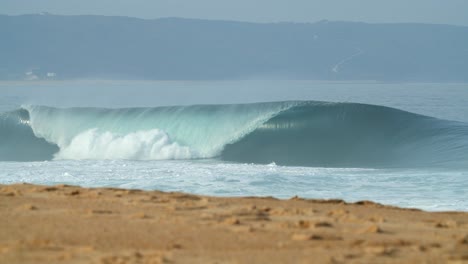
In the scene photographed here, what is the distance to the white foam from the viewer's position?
20.4m

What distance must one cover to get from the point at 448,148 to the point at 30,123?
469 inches

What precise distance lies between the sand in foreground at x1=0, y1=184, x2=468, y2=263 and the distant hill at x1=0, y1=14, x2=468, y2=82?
82.4 m

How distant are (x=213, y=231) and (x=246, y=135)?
15.6 m

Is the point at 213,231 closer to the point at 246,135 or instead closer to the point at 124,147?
the point at 124,147

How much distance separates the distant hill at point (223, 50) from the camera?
307 ft

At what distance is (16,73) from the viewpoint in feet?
291

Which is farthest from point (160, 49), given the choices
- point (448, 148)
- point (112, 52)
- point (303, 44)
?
point (448, 148)

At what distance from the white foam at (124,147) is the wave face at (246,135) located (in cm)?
2

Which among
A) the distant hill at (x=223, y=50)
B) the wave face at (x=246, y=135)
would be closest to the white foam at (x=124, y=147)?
the wave face at (x=246, y=135)

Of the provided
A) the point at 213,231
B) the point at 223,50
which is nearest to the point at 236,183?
the point at 213,231

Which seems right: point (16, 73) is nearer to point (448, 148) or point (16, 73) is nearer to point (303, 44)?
point (303, 44)

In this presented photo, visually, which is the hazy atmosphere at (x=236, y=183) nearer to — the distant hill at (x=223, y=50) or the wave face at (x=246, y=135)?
the wave face at (x=246, y=135)

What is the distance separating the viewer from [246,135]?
848 inches

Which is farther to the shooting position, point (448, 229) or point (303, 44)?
point (303, 44)
